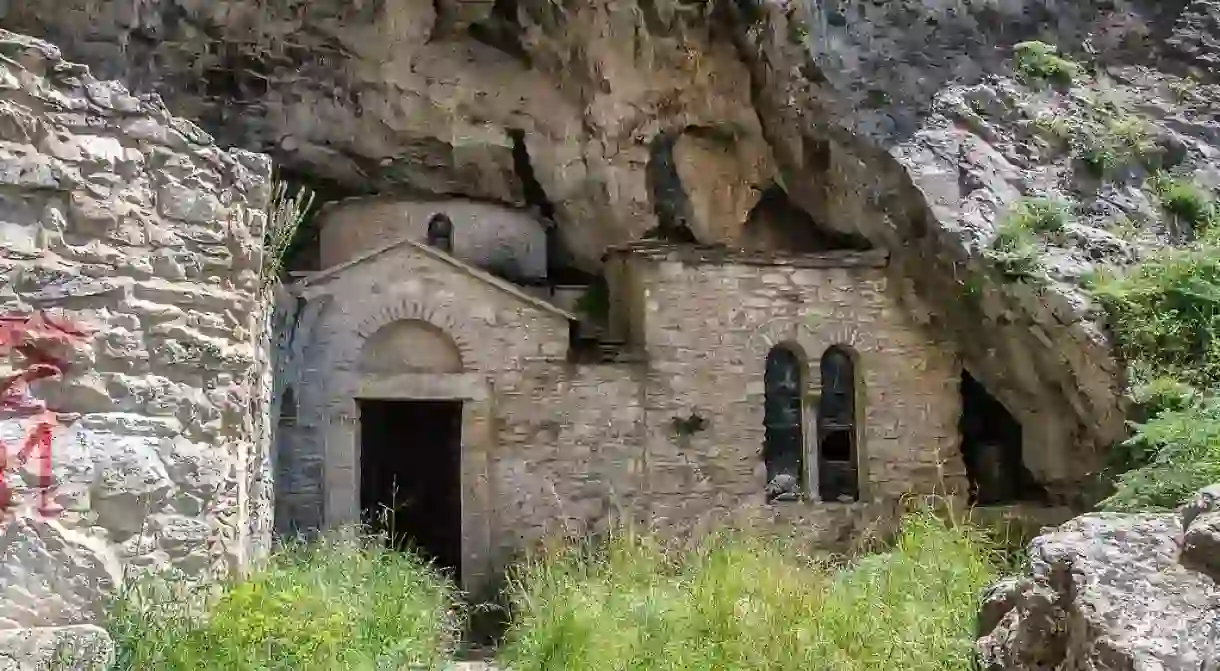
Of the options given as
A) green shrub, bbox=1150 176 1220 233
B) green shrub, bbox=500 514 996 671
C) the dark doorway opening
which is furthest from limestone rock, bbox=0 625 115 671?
green shrub, bbox=1150 176 1220 233

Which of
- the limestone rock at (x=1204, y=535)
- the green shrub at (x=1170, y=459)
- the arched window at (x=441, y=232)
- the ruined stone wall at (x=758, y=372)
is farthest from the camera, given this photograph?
the arched window at (x=441, y=232)

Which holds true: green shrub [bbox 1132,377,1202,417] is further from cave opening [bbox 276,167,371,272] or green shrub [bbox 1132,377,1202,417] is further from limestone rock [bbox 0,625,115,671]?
cave opening [bbox 276,167,371,272]

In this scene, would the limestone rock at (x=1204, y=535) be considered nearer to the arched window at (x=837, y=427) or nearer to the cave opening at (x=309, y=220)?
the arched window at (x=837, y=427)

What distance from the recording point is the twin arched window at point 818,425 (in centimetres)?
1096

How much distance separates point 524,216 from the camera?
482 inches

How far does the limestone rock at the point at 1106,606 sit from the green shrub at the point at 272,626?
320 cm

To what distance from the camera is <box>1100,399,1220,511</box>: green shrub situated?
6.51 meters

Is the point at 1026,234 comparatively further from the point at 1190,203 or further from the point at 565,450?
the point at 565,450

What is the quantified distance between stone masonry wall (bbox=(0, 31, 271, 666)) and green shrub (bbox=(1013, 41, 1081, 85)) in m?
8.15

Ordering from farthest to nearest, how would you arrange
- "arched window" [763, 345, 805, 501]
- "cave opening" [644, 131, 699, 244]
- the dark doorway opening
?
"cave opening" [644, 131, 699, 244], the dark doorway opening, "arched window" [763, 345, 805, 501]

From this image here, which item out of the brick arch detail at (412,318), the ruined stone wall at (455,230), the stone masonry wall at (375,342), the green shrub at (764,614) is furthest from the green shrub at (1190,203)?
the brick arch detail at (412,318)

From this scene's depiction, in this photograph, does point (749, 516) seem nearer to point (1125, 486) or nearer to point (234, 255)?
point (1125, 486)

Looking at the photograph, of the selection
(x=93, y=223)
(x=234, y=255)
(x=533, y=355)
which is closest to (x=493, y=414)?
(x=533, y=355)

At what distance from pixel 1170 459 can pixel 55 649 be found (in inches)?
277
